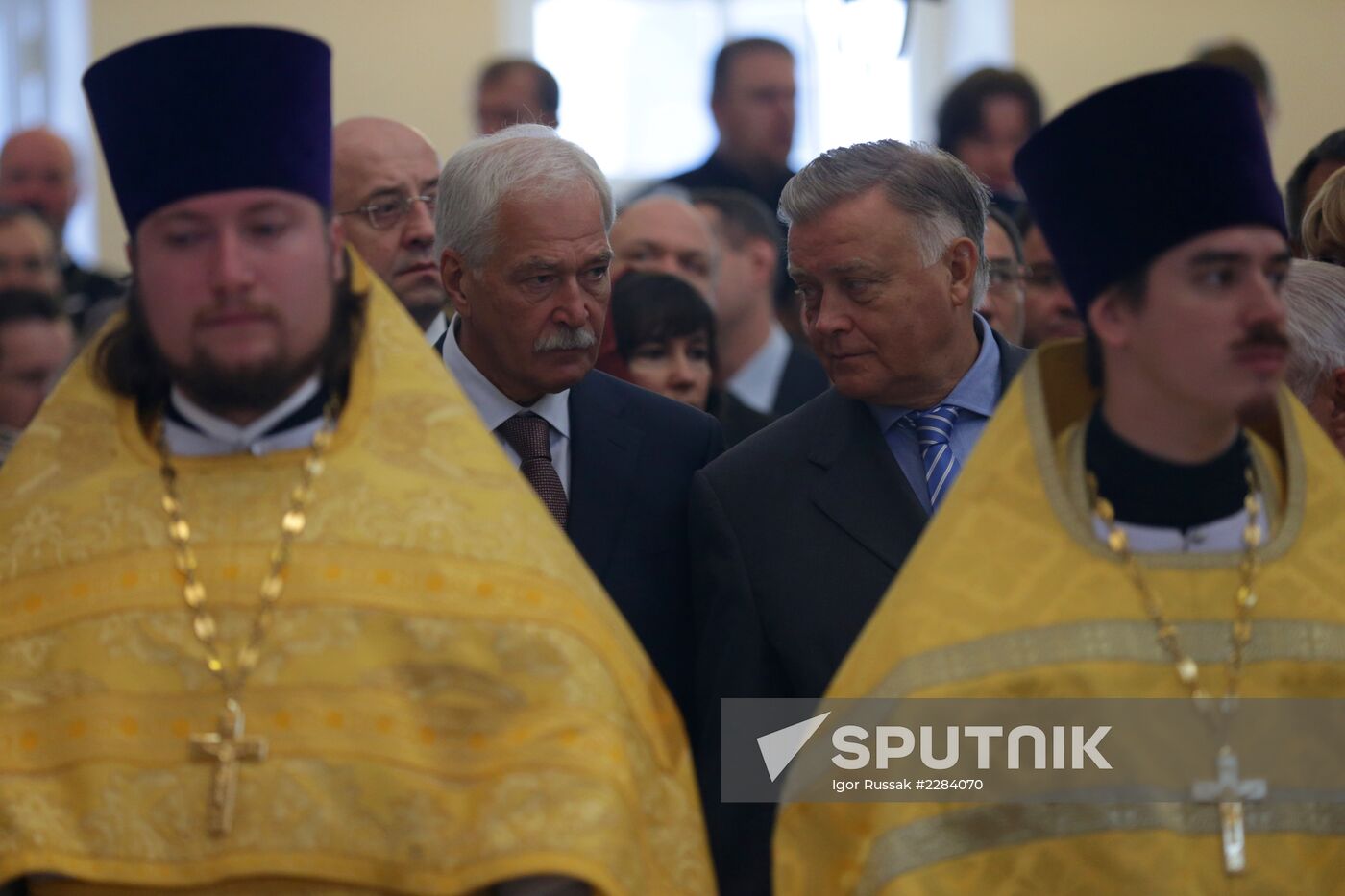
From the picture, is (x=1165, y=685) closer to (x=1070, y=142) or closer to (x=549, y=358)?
(x=1070, y=142)

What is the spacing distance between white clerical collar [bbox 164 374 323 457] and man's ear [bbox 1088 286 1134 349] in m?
1.33

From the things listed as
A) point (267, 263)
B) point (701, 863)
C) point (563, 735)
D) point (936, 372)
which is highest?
point (267, 263)

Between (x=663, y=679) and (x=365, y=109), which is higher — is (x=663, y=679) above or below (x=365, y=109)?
below

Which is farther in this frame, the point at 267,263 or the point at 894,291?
the point at 894,291

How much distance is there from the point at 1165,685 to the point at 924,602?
42 cm

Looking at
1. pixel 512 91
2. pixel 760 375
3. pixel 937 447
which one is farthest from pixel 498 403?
pixel 512 91

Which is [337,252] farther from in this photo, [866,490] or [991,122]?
[991,122]

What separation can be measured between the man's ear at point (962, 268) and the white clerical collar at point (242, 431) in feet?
5.27

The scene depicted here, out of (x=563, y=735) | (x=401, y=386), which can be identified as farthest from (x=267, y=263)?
(x=563, y=735)

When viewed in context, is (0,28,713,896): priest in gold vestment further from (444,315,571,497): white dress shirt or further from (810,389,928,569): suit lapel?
(444,315,571,497): white dress shirt

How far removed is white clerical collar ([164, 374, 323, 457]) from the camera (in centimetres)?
355

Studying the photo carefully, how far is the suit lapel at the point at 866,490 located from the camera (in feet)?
14.0

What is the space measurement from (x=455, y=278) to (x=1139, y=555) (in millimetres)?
1964

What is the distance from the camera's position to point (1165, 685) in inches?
Answer: 134
